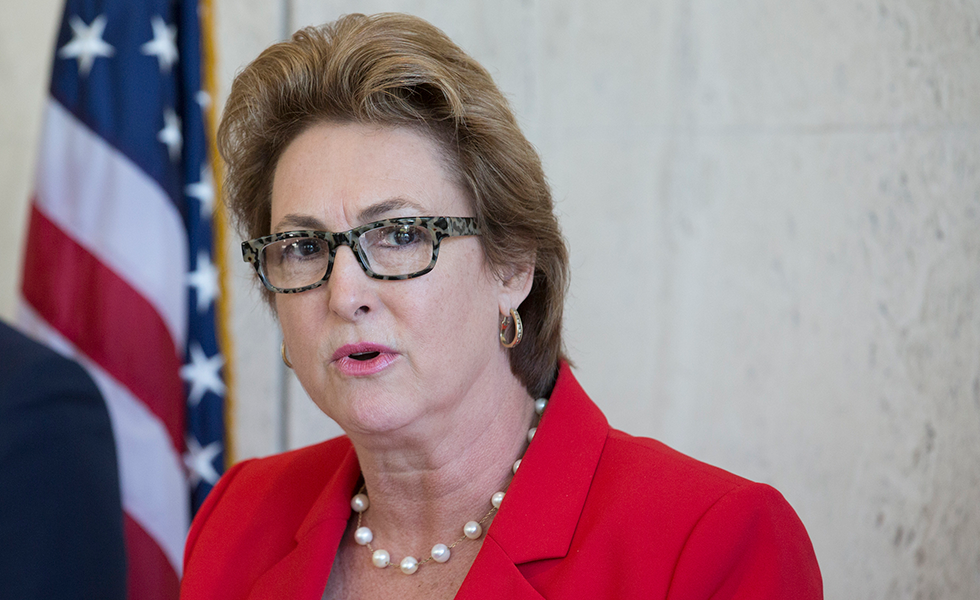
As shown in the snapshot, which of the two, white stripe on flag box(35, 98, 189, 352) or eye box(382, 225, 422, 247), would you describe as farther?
white stripe on flag box(35, 98, 189, 352)

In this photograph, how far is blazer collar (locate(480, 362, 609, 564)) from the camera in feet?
4.67

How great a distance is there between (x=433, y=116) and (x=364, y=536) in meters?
0.85

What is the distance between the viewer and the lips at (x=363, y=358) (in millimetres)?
1438

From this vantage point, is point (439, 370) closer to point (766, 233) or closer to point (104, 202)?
point (766, 233)

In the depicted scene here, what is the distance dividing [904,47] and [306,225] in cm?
155

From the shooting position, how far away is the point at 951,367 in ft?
6.42

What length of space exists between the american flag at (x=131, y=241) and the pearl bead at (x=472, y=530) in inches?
58.2

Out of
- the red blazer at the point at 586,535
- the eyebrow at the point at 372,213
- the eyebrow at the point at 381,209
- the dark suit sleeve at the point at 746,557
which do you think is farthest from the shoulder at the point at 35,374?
the dark suit sleeve at the point at 746,557

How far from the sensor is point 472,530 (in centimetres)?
155

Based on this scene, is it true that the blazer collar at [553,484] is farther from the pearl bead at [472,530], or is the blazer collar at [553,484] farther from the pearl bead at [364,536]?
the pearl bead at [364,536]

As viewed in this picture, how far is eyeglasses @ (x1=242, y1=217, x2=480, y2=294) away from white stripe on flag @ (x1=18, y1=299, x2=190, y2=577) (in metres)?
1.33

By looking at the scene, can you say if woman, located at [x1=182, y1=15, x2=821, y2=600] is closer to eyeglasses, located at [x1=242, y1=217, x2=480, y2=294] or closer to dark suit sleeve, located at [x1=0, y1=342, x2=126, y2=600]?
eyeglasses, located at [x1=242, y1=217, x2=480, y2=294]

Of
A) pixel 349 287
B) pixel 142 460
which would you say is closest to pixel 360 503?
pixel 349 287

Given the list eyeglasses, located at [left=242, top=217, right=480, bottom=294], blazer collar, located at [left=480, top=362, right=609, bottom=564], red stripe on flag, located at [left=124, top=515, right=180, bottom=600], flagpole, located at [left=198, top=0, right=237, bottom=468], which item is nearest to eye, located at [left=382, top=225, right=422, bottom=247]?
eyeglasses, located at [left=242, top=217, right=480, bottom=294]
